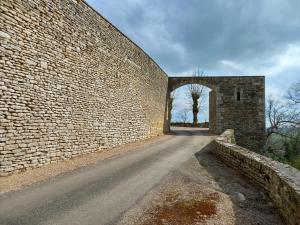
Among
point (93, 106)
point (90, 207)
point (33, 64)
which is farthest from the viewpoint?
point (93, 106)

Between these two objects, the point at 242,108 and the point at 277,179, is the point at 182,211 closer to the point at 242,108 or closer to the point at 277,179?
the point at 277,179

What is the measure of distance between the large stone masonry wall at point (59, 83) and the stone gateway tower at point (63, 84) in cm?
2

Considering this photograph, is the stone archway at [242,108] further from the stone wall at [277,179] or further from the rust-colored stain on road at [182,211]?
the rust-colored stain on road at [182,211]

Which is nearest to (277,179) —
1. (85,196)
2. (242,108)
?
(85,196)

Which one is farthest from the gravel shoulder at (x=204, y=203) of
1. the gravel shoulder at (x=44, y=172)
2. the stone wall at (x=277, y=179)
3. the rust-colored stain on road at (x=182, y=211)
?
the gravel shoulder at (x=44, y=172)

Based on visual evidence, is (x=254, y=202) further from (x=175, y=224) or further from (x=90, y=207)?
(x=90, y=207)

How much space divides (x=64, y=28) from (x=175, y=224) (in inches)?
296

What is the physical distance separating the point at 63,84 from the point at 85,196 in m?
4.83

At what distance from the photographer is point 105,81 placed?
12.3 meters

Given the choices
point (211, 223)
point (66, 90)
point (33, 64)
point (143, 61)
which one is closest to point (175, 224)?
point (211, 223)

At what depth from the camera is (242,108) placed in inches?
892

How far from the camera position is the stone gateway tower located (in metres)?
7.20

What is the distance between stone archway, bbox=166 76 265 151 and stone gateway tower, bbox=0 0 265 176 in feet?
25.7

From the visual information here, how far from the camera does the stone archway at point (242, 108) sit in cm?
2245
